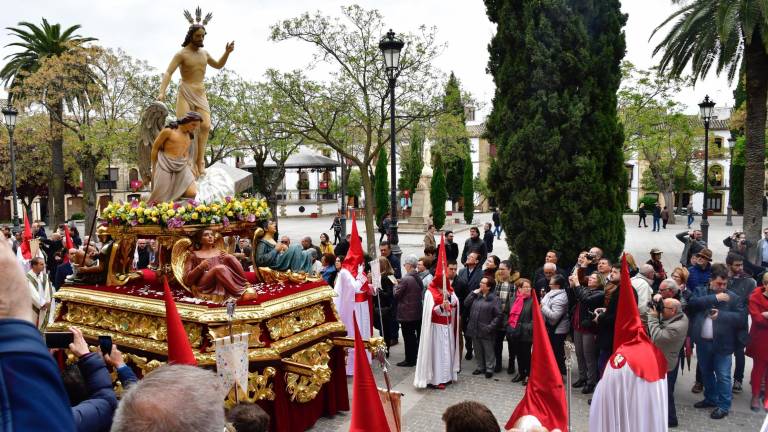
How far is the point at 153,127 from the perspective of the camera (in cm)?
863

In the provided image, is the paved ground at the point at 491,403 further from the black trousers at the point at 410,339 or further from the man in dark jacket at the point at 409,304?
the man in dark jacket at the point at 409,304

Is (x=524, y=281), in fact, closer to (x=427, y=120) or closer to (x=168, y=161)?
(x=168, y=161)

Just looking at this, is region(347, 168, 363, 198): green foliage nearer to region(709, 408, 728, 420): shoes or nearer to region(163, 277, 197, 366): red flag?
region(709, 408, 728, 420): shoes

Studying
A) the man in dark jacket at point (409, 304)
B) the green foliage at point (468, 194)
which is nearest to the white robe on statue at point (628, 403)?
the man in dark jacket at point (409, 304)

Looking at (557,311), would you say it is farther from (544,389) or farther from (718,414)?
(544,389)

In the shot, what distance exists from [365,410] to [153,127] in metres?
6.00

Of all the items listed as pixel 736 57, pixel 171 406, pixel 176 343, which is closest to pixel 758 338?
pixel 176 343

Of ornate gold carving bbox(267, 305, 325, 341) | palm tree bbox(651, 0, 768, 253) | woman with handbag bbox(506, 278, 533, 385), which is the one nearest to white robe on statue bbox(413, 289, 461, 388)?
woman with handbag bbox(506, 278, 533, 385)

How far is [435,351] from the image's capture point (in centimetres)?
867

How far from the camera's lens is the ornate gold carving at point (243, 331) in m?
6.41

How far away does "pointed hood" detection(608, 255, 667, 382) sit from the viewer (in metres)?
5.69

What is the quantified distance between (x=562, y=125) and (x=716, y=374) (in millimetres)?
7043

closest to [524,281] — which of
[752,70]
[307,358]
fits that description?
[307,358]

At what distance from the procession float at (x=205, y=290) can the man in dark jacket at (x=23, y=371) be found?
4.29 metres
